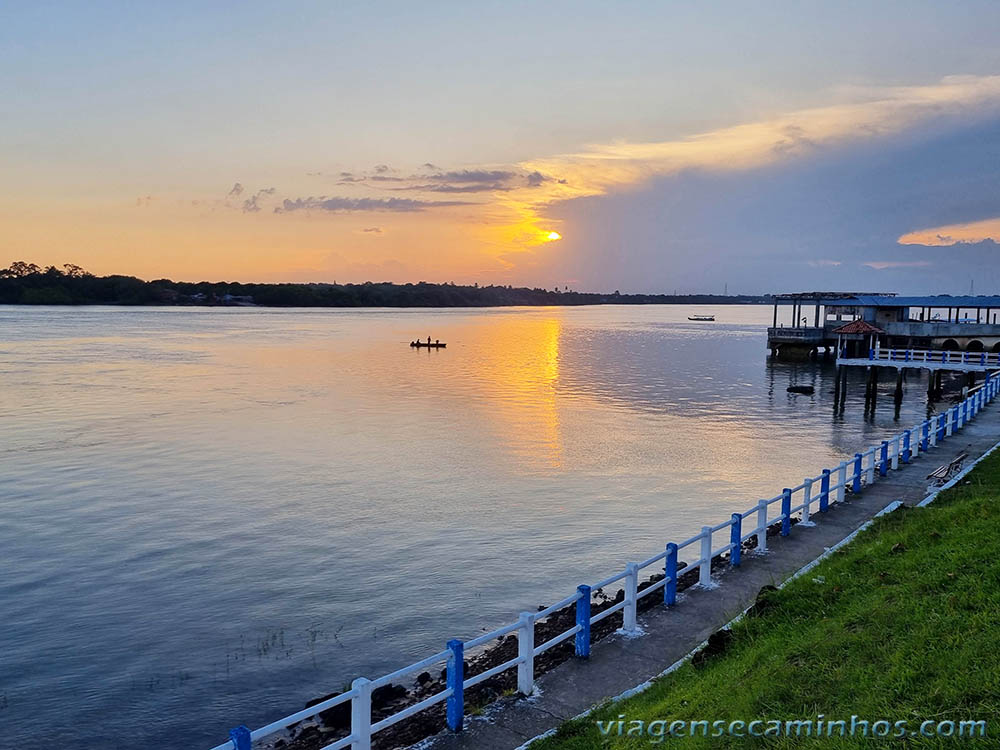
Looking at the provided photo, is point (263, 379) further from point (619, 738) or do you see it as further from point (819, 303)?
point (619, 738)

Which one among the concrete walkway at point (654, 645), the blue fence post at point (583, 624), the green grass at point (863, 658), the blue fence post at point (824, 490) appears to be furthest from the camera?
the blue fence post at point (824, 490)

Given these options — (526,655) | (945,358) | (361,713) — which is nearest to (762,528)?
(526,655)

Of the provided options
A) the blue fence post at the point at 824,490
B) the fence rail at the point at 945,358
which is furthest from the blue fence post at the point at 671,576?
the fence rail at the point at 945,358

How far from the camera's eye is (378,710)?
482 inches

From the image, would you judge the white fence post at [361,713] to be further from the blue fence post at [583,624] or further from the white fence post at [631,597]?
the white fence post at [631,597]

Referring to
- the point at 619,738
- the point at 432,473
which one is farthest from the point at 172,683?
the point at 432,473

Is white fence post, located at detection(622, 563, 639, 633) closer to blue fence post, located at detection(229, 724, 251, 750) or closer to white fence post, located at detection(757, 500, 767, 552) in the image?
white fence post, located at detection(757, 500, 767, 552)

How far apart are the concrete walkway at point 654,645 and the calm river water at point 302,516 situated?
18.9 ft

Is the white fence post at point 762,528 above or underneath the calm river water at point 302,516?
above

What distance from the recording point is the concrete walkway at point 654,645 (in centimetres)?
882

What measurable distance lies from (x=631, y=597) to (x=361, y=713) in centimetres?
499

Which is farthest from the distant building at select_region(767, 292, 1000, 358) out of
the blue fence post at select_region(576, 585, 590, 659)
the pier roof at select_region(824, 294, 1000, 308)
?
the blue fence post at select_region(576, 585, 590, 659)

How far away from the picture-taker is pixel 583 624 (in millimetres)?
10602

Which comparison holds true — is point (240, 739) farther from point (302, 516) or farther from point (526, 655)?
point (302, 516)
